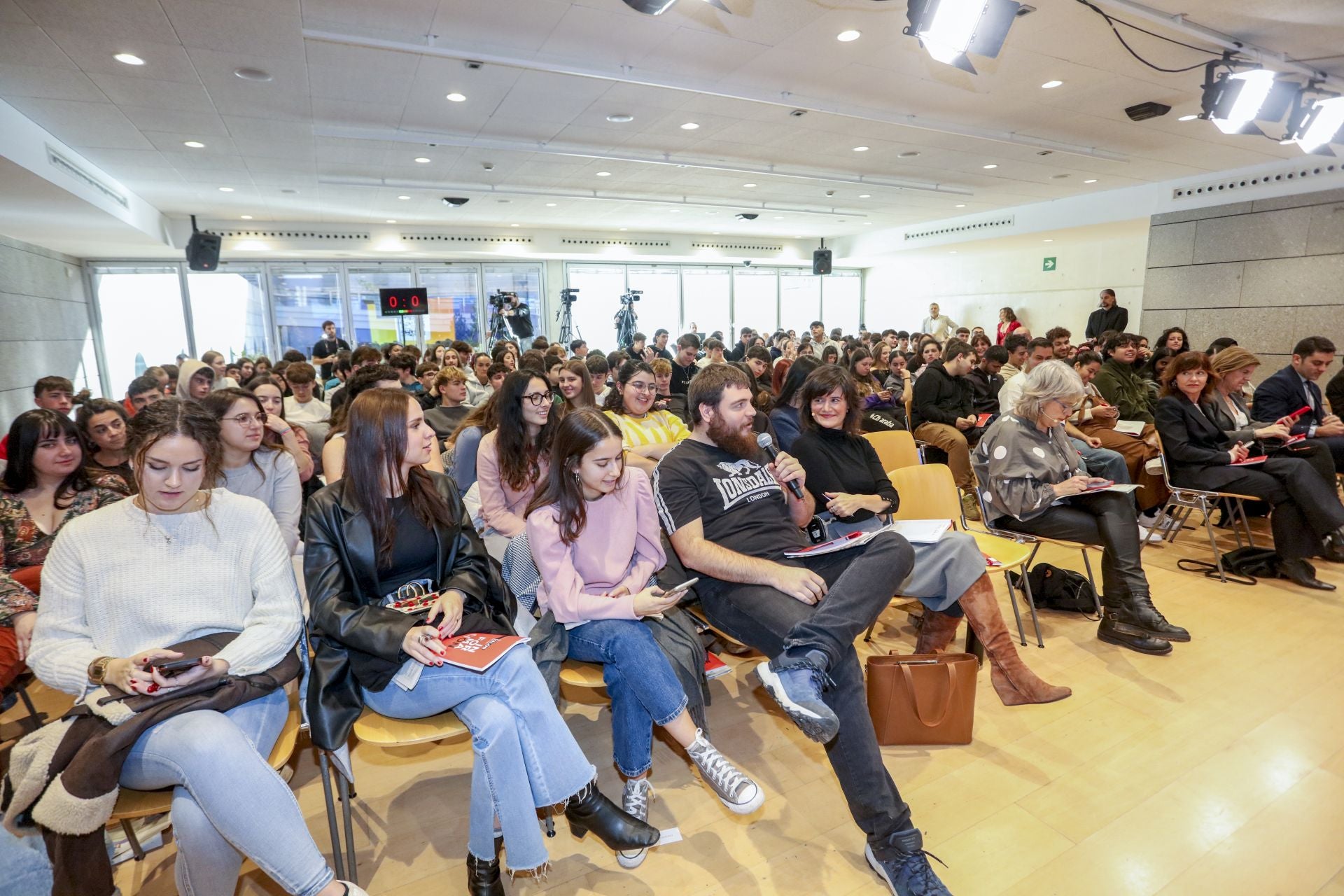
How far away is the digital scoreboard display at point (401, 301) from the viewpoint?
9406 mm

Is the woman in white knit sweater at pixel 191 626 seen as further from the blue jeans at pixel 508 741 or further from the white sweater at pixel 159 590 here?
the blue jeans at pixel 508 741

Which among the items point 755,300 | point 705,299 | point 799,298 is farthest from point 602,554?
point 799,298

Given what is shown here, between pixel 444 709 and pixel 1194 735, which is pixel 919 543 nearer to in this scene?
pixel 1194 735

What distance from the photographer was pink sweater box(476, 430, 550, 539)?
2723 mm

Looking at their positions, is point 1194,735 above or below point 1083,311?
below

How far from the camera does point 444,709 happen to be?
1.78 m

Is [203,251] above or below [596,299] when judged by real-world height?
above

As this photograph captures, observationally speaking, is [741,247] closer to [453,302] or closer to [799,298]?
[799,298]

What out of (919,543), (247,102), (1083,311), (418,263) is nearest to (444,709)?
(919,543)

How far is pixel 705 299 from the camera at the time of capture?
52.1ft

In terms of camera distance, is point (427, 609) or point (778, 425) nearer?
point (427, 609)

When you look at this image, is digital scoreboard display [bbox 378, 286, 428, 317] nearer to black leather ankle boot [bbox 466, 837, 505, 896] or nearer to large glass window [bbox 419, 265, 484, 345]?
large glass window [bbox 419, 265, 484, 345]

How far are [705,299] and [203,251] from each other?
9.82 meters

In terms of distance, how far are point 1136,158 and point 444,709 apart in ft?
32.6
